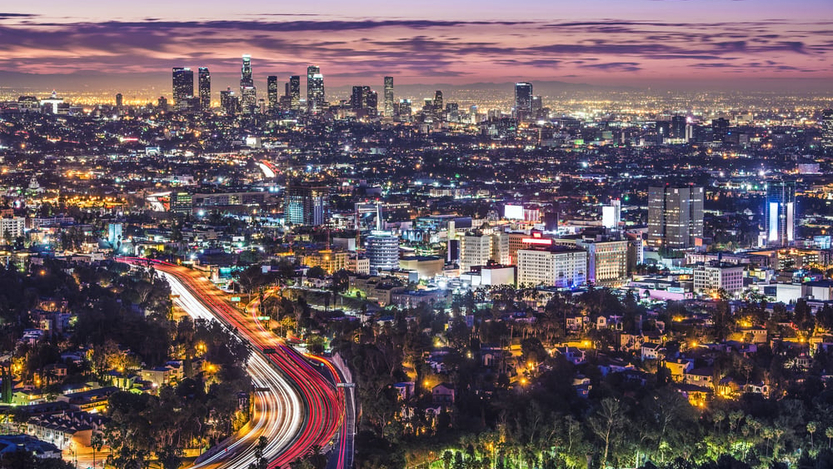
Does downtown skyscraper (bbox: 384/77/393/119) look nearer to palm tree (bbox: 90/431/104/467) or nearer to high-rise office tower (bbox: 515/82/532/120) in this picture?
high-rise office tower (bbox: 515/82/532/120)

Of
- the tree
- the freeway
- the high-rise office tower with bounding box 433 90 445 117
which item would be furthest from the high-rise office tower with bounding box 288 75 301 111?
the tree

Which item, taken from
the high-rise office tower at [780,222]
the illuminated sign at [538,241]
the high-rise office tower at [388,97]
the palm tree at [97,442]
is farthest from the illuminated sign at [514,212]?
the high-rise office tower at [388,97]

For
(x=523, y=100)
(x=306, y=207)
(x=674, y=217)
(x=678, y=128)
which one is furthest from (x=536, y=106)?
(x=674, y=217)

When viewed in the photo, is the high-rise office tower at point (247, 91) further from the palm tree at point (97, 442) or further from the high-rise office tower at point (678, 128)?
the palm tree at point (97, 442)

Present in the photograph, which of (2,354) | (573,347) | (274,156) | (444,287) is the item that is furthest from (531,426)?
(274,156)

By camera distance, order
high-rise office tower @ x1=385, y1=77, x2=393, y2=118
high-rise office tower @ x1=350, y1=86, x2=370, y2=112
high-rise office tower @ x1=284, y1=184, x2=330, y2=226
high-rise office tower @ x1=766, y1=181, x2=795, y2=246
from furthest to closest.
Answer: high-rise office tower @ x1=385, y1=77, x2=393, y2=118 < high-rise office tower @ x1=350, y1=86, x2=370, y2=112 < high-rise office tower @ x1=284, y1=184, x2=330, y2=226 < high-rise office tower @ x1=766, y1=181, x2=795, y2=246

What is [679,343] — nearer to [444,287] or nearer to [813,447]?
[813,447]

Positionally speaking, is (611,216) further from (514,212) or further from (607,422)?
(607,422)
